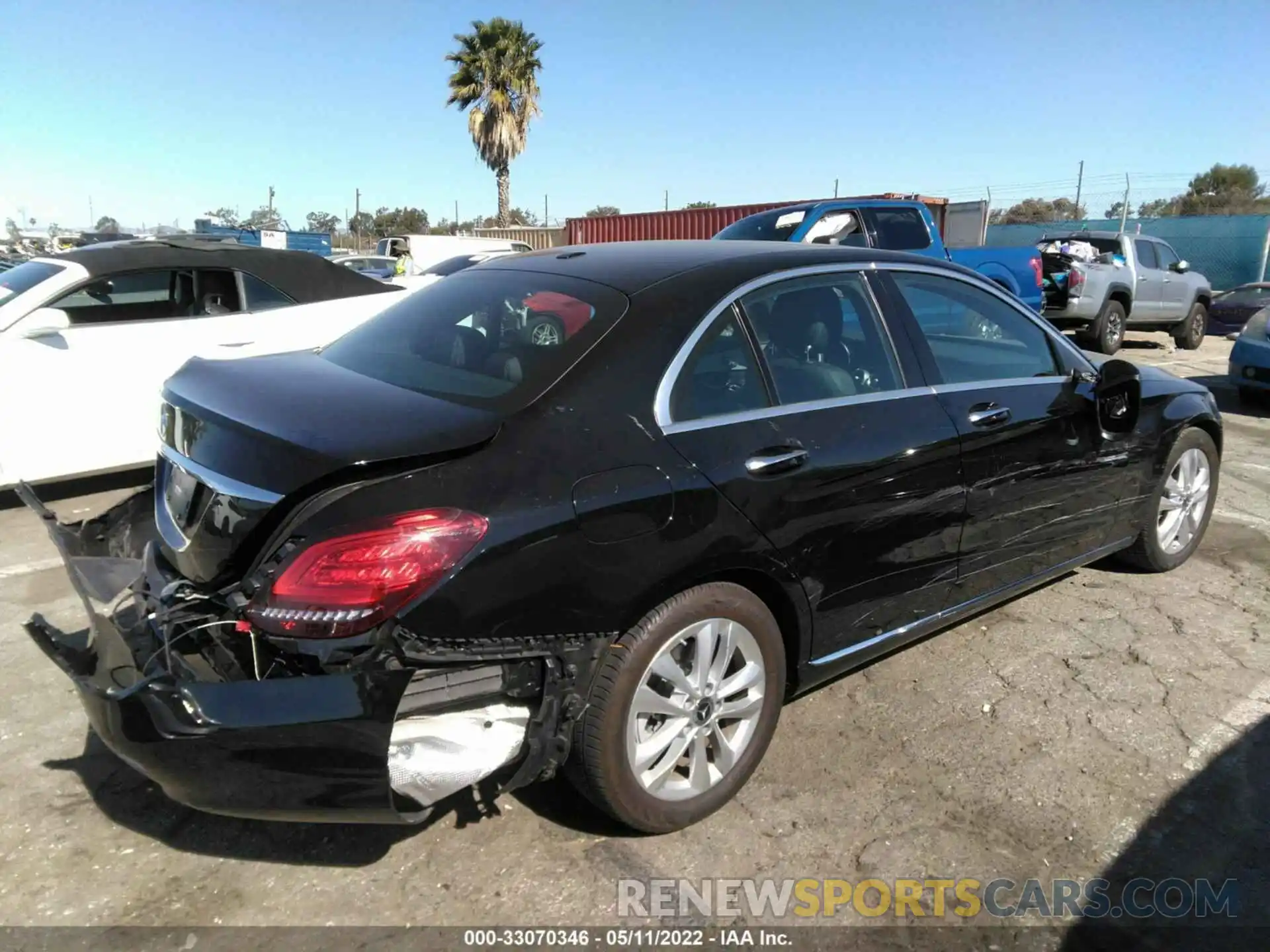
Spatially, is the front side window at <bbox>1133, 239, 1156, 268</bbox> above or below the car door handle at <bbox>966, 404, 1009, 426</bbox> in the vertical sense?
above

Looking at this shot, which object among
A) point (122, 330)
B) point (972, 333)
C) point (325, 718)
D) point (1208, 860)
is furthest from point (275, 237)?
point (1208, 860)

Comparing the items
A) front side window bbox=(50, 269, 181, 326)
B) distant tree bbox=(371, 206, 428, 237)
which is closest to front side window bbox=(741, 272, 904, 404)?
front side window bbox=(50, 269, 181, 326)

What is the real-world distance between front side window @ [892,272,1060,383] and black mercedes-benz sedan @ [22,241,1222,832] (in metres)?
0.03

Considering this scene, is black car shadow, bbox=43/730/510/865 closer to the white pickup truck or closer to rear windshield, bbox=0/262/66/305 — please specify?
rear windshield, bbox=0/262/66/305

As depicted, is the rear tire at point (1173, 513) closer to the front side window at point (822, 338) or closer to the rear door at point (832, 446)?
the rear door at point (832, 446)

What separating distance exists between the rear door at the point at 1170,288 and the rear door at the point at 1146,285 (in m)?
0.04

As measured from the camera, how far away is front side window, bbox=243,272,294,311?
6.39 metres

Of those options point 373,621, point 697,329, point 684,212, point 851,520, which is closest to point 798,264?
point 697,329

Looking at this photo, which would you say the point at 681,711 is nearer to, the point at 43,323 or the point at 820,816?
the point at 820,816

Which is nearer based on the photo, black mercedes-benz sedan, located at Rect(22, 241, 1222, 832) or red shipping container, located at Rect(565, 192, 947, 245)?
black mercedes-benz sedan, located at Rect(22, 241, 1222, 832)

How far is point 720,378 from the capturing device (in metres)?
2.78

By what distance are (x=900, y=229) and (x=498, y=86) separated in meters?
26.1

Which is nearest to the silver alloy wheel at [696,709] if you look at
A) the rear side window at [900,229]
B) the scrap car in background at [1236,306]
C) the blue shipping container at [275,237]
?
the rear side window at [900,229]

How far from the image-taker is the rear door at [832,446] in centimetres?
271
